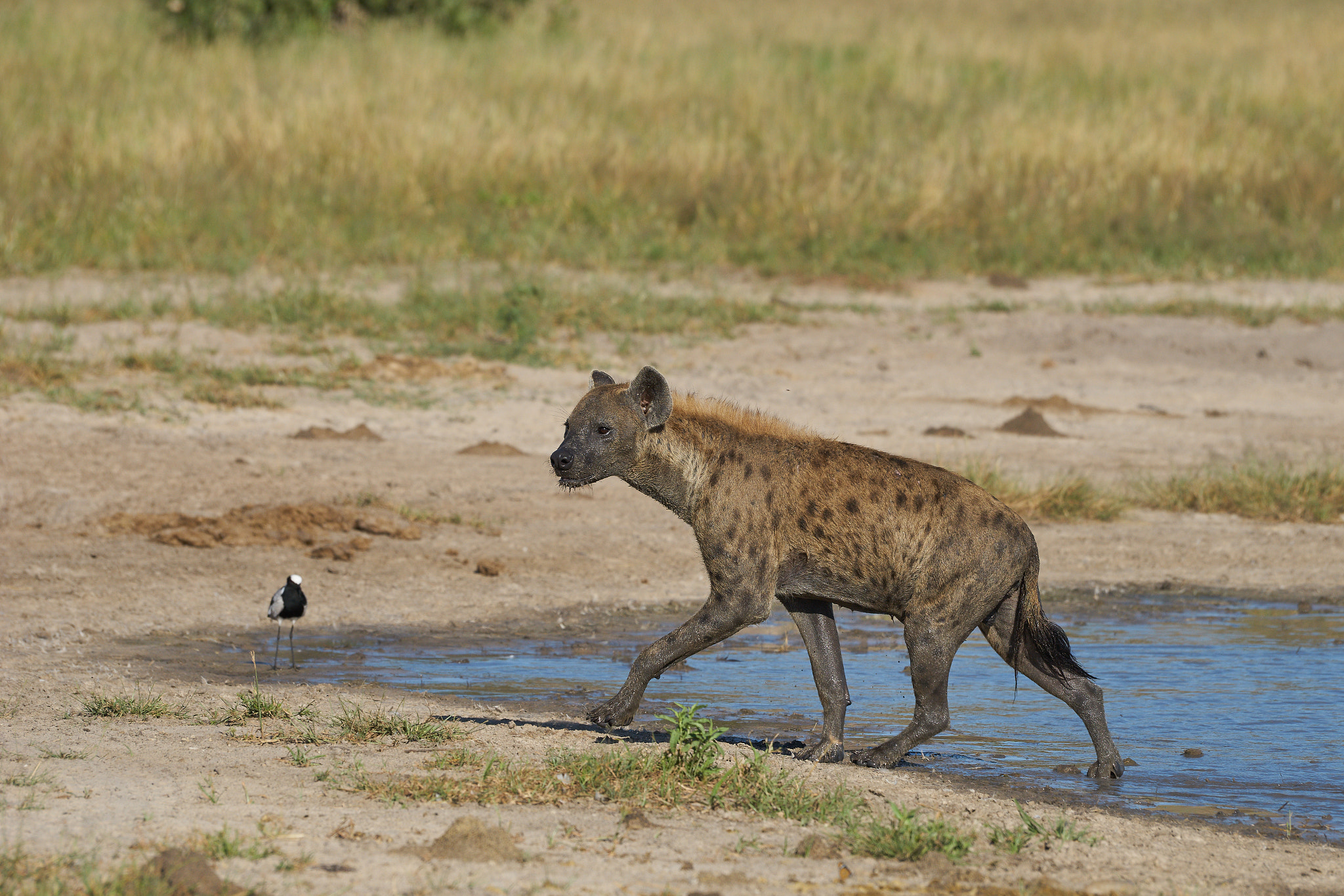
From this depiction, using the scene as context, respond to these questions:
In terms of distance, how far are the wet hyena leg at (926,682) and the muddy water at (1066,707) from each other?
20cm

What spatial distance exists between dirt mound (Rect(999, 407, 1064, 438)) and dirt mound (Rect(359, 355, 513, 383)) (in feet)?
10.8

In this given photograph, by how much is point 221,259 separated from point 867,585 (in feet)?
30.4

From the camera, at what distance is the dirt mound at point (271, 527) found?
8.27 metres

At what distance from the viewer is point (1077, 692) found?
554cm

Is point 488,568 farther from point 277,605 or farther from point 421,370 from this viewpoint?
point 421,370

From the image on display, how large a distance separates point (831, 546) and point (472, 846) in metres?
1.77

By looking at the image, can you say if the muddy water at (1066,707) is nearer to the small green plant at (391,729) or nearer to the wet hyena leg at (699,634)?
the wet hyena leg at (699,634)

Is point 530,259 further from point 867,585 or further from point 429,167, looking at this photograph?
point 867,585

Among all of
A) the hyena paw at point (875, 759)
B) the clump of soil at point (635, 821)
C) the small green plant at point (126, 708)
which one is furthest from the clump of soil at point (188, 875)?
the hyena paw at point (875, 759)

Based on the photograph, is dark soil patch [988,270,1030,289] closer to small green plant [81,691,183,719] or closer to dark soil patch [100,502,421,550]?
dark soil patch [100,502,421,550]

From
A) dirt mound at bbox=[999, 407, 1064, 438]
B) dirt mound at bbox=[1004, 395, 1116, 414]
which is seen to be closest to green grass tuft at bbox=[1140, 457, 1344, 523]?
dirt mound at bbox=[999, 407, 1064, 438]

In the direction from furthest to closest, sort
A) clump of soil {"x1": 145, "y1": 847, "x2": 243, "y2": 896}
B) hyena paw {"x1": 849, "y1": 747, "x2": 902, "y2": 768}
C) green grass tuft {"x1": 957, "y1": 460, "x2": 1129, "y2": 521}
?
green grass tuft {"x1": 957, "y1": 460, "x2": 1129, "y2": 521} < hyena paw {"x1": 849, "y1": 747, "x2": 902, "y2": 768} < clump of soil {"x1": 145, "y1": 847, "x2": 243, "y2": 896}

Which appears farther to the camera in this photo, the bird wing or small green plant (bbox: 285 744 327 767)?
the bird wing

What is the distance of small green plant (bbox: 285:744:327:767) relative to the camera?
497 cm
